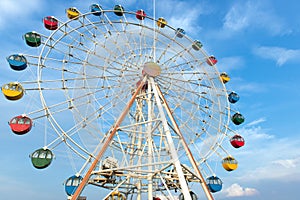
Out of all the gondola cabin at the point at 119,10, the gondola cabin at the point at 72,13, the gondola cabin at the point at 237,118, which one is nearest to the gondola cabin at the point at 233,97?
the gondola cabin at the point at 237,118

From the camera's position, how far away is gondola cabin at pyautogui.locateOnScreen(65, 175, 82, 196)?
15109 mm

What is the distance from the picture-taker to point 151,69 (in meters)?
18.7

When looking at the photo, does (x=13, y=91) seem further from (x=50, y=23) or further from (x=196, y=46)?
(x=196, y=46)

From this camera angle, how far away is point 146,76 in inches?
727

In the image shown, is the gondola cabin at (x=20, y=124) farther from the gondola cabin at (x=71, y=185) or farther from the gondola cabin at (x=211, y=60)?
the gondola cabin at (x=211, y=60)

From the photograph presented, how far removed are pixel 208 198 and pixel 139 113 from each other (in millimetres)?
7225

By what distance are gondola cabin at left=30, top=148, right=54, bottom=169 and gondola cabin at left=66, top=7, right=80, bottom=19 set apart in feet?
29.0

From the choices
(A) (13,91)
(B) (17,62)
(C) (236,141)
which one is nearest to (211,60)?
(C) (236,141)

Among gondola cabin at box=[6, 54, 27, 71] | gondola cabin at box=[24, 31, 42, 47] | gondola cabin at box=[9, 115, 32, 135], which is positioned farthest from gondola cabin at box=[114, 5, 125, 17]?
gondola cabin at box=[9, 115, 32, 135]

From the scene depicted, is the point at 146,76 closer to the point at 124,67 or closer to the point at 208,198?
the point at 124,67

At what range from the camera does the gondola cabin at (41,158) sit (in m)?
14.9

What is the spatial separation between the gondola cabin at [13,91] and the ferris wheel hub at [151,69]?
7262mm

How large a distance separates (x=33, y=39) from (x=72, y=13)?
3.12 meters

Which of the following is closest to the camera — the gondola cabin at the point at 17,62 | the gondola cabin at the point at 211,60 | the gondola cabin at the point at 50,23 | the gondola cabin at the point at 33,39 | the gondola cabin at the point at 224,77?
the gondola cabin at the point at 17,62
